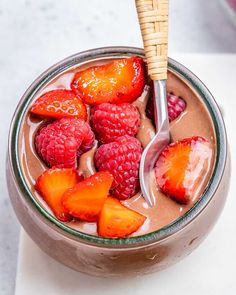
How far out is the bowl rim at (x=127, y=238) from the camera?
4.18ft

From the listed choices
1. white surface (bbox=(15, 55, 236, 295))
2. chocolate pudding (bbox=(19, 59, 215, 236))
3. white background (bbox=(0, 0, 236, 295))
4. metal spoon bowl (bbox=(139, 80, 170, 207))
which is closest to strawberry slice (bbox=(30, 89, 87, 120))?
chocolate pudding (bbox=(19, 59, 215, 236))

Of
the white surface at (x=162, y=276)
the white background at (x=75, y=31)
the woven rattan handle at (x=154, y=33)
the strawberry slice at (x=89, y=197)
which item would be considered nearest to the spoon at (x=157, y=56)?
the woven rattan handle at (x=154, y=33)

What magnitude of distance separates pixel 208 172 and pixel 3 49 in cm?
77

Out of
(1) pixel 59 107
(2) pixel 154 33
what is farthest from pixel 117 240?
(2) pixel 154 33

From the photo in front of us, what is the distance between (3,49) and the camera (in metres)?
1.91

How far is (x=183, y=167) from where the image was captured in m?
1.34

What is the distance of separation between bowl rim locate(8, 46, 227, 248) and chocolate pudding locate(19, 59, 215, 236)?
0.01 metres

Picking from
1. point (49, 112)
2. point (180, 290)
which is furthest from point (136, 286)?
point (49, 112)

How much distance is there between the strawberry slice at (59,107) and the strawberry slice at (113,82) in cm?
3

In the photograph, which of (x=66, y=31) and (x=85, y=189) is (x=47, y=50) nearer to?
(x=66, y=31)

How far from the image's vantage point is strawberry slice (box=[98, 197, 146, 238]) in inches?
50.6

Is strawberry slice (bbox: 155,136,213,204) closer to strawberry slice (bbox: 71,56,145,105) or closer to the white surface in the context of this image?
strawberry slice (bbox: 71,56,145,105)

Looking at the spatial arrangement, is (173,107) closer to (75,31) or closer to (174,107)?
(174,107)

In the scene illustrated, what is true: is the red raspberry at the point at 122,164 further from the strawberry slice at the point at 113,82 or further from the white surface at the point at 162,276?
the white surface at the point at 162,276
